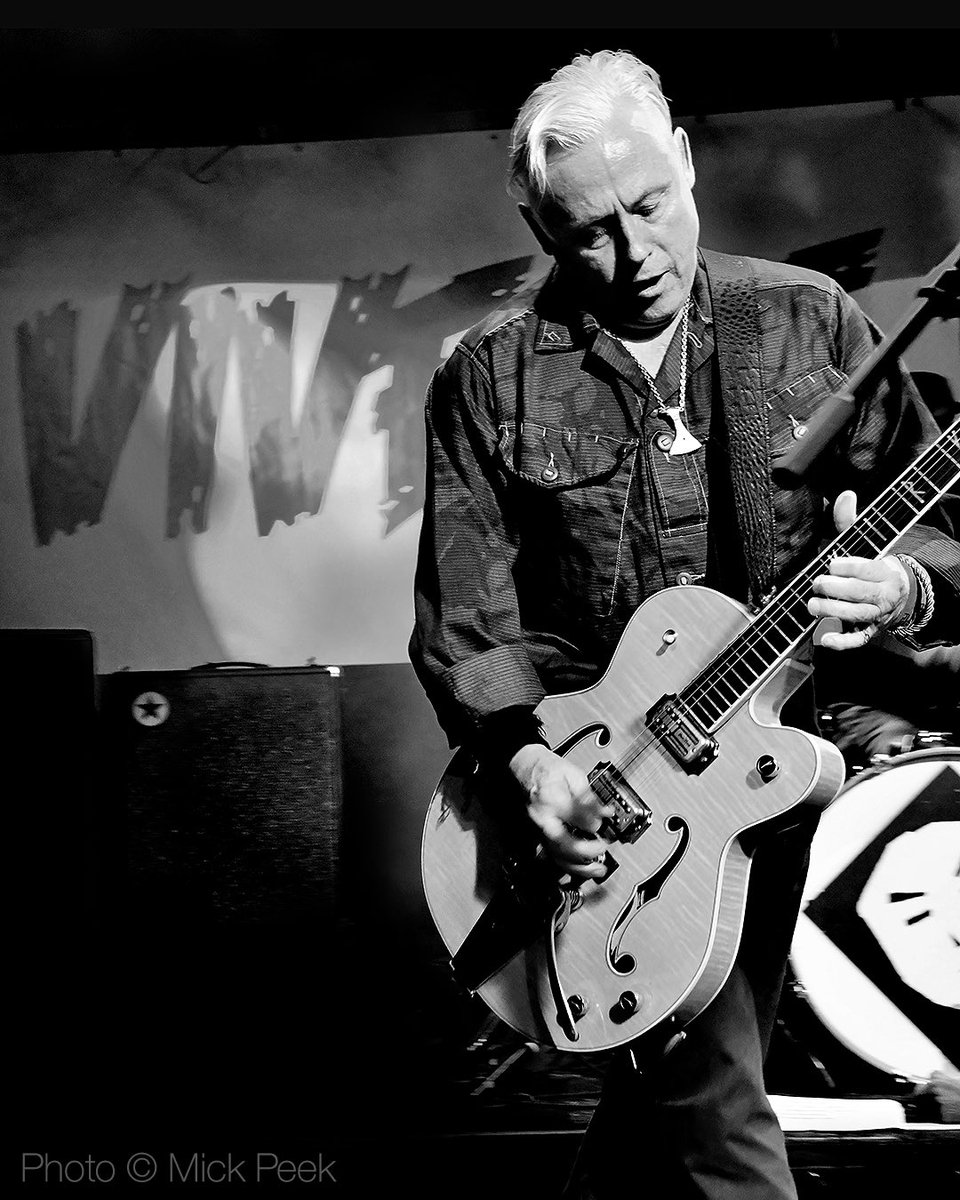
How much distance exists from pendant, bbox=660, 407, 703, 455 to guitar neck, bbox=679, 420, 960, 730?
300 mm

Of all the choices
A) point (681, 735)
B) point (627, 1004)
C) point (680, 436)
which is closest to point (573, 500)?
point (680, 436)

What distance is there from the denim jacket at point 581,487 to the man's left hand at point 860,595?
0.66 ft

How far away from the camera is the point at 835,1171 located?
2.06m

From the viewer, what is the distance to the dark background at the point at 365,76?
2.39 meters

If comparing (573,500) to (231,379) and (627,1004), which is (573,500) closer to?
(627,1004)

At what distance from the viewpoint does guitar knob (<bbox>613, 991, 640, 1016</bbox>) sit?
58.8 inches

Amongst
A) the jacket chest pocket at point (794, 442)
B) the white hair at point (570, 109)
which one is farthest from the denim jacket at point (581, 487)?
the white hair at point (570, 109)

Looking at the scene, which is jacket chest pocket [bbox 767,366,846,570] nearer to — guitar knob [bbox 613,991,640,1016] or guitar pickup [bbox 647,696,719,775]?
guitar pickup [bbox 647,696,719,775]

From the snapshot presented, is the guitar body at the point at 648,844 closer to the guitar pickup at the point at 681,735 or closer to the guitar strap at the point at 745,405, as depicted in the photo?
the guitar pickup at the point at 681,735

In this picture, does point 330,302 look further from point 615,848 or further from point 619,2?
point 615,848

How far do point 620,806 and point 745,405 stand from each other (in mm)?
632

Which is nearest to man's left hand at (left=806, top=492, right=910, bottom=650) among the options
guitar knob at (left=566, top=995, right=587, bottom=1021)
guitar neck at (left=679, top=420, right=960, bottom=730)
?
guitar neck at (left=679, top=420, right=960, bottom=730)

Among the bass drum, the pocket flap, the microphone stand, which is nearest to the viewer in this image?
the microphone stand

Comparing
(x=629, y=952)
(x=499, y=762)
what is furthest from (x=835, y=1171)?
(x=499, y=762)
